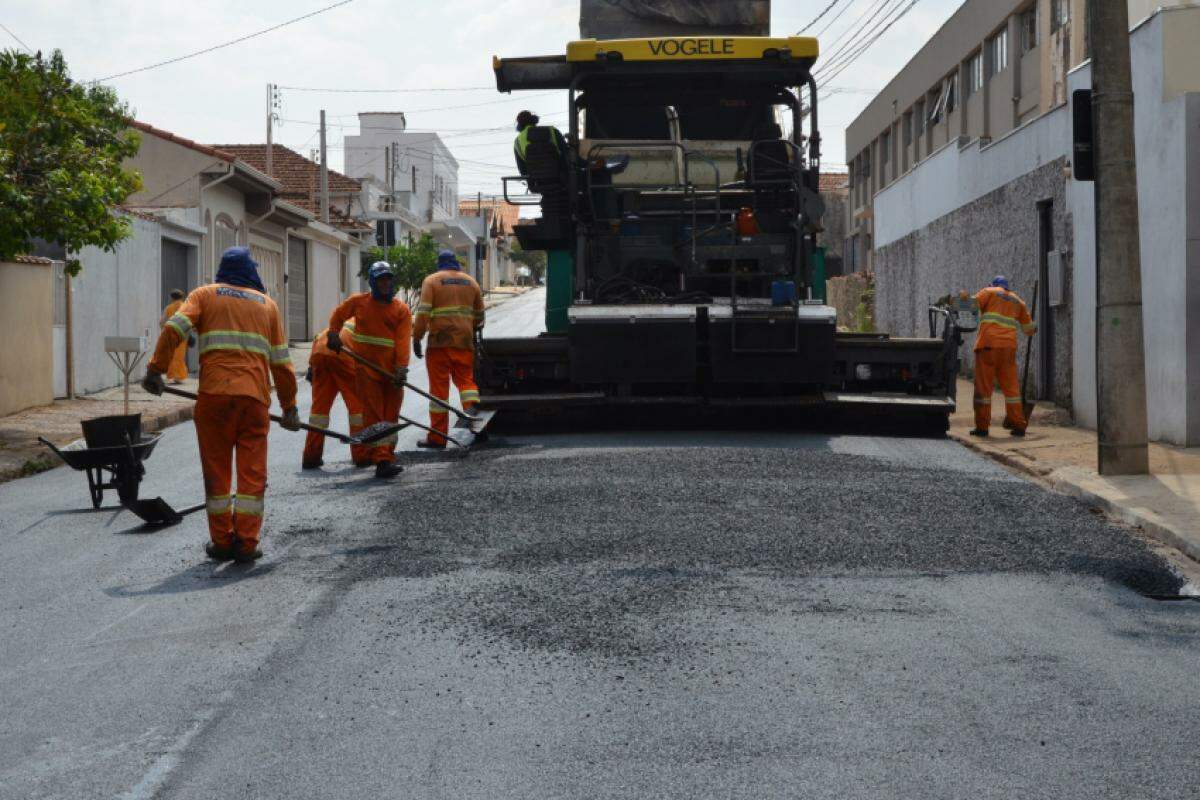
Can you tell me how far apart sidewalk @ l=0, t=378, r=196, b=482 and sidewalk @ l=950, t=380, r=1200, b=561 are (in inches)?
339

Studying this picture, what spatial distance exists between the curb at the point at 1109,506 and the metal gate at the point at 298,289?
31.3 metres

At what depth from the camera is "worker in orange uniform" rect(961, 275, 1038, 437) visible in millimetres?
14281

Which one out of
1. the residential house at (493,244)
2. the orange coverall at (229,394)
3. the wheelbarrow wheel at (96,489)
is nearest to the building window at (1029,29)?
→ the wheelbarrow wheel at (96,489)

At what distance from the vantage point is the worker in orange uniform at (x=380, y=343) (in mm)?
11617

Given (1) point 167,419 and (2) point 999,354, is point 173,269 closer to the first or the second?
(1) point 167,419

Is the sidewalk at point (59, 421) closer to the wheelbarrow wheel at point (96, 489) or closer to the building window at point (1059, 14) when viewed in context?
the wheelbarrow wheel at point (96, 489)

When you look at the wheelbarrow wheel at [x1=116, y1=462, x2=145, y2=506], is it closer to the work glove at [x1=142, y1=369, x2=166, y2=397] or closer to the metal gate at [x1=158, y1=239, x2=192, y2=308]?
the work glove at [x1=142, y1=369, x2=166, y2=397]

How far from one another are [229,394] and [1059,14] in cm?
2533

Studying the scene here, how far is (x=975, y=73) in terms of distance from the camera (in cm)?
3741

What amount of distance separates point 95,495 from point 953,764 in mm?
6928

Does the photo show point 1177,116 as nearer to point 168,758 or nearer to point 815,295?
point 815,295

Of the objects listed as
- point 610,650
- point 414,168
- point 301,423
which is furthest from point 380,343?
point 414,168

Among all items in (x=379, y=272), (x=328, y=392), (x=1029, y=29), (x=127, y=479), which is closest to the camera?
(x=127, y=479)

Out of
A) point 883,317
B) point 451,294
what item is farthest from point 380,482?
point 883,317
